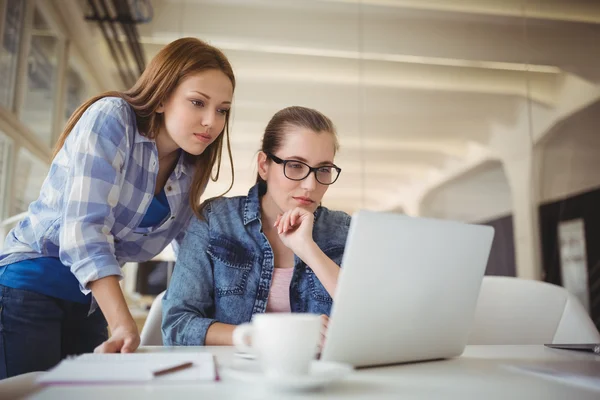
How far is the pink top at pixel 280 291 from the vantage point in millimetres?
1268

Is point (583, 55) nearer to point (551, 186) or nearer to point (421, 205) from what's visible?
point (551, 186)

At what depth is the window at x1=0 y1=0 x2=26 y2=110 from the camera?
282cm

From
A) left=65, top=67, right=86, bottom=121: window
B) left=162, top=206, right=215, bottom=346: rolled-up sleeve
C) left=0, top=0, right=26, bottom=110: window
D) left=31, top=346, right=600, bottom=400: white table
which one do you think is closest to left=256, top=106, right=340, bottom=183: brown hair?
left=162, top=206, right=215, bottom=346: rolled-up sleeve

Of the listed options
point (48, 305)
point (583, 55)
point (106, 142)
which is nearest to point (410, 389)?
point (106, 142)

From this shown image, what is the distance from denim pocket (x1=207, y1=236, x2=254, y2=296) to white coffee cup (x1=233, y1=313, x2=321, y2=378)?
0.70 meters

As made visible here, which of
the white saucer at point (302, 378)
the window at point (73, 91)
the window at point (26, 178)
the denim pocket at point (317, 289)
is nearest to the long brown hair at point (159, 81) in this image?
the denim pocket at point (317, 289)

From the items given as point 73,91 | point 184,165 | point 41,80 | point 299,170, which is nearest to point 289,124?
point 299,170

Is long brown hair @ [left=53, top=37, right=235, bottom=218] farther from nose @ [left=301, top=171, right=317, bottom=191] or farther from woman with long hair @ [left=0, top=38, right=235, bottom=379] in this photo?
nose @ [left=301, top=171, right=317, bottom=191]

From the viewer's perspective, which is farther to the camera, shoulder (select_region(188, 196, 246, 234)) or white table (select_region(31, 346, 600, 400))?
shoulder (select_region(188, 196, 246, 234))

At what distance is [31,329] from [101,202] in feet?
1.30

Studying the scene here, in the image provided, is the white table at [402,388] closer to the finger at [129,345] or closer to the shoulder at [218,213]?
the finger at [129,345]

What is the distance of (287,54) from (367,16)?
2.03ft

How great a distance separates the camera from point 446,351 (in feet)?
2.63

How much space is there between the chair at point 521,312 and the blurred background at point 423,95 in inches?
71.6
